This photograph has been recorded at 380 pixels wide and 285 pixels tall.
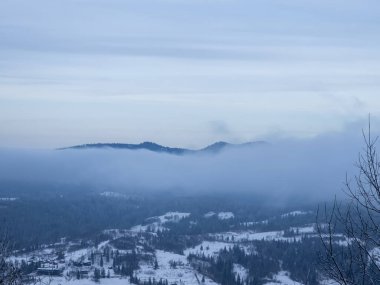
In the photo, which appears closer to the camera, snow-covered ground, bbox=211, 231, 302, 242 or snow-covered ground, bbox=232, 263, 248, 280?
snow-covered ground, bbox=232, 263, 248, 280

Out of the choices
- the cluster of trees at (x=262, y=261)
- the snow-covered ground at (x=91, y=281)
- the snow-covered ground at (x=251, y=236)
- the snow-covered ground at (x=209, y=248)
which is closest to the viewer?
the snow-covered ground at (x=91, y=281)

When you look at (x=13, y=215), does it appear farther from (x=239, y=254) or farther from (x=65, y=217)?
(x=239, y=254)

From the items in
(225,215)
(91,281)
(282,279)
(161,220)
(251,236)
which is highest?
(225,215)

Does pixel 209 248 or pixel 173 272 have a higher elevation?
pixel 173 272

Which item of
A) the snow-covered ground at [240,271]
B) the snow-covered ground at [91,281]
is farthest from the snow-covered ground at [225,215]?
the snow-covered ground at [91,281]

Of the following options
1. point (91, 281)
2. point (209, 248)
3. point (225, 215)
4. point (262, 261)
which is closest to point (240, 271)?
point (262, 261)

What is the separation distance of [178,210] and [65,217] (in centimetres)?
3137

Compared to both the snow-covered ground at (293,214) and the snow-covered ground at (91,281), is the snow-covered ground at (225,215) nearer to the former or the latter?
the snow-covered ground at (293,214)

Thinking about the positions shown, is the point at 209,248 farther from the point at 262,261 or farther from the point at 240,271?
the point at 240,271

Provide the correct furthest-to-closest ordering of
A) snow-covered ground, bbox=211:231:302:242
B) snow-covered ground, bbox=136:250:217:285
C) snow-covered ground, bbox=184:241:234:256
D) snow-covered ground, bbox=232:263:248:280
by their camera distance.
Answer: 1. snow-covered ground, bbox=211:231:302:242
2. snow-covered ground, bbox=184:241:234:256
3. snow-covered ground, bbox=232:263:248:280
4. snow-covered ground, bbox=136:250:217:285

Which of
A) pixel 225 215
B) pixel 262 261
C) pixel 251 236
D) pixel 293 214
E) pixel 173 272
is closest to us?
pixel 173 272

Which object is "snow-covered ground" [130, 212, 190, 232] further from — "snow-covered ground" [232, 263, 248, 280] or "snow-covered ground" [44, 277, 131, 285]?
"snow-covered ground" [44, 277, 131, 285]

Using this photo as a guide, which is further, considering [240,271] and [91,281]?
[240,271]

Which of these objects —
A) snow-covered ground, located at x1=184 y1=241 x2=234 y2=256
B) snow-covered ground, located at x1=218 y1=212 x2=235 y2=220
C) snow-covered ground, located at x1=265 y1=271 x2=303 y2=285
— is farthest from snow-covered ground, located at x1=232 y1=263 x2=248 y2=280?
snow-covered ground, located at x1=218 y1=212 x2=235 y2=220
